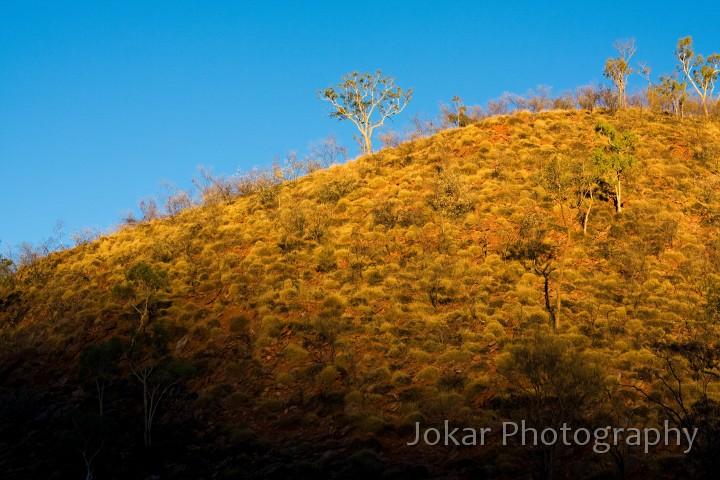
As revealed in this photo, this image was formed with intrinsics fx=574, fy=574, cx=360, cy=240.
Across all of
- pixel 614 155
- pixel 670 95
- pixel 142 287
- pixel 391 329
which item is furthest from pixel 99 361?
pixel 670 95

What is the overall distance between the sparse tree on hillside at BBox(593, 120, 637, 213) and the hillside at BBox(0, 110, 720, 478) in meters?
1.55

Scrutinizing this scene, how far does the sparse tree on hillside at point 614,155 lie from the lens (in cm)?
3503

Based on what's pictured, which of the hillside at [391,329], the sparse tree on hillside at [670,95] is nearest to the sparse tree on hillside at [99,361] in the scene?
the hillside at [391,329]

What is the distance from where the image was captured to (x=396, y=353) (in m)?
25.8

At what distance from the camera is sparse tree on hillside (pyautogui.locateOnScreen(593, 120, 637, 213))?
3503 cm

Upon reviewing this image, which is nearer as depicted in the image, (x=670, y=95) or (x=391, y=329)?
(x=391, y=329)

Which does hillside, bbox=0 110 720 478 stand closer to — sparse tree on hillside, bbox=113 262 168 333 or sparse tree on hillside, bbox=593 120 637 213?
sparse tree on hillside, bbox=113 262 168 333

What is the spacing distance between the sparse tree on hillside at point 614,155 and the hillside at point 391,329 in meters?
1.55

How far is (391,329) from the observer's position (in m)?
27.8

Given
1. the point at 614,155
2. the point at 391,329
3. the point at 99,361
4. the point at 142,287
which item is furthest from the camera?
the point at 614,155

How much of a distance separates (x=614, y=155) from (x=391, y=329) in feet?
62.5

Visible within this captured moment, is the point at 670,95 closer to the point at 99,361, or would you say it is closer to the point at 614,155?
the point at 614,155

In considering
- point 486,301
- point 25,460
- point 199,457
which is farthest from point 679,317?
point 25,460

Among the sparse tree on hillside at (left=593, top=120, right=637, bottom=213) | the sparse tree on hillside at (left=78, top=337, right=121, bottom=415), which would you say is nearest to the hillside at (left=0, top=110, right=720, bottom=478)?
the sparse tree on hillside at (left=78, top=337, right=121, bottom=415)
